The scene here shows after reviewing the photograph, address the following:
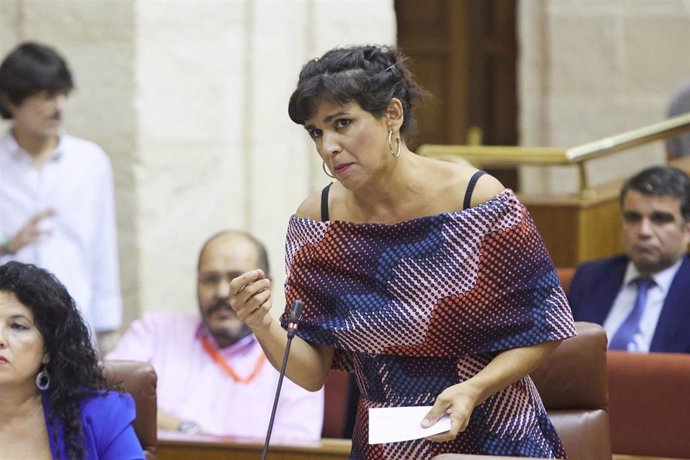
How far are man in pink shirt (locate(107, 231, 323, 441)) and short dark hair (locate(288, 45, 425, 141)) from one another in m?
1.85

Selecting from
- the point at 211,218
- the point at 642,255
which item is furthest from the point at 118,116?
the point at 642,255

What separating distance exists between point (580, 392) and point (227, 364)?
159 centimetres

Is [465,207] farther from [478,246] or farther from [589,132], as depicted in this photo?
[589,132]

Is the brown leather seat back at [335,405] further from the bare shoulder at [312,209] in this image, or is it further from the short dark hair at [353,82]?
the short dark hair at [353,82]

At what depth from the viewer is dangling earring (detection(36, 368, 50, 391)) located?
3142 millimetres

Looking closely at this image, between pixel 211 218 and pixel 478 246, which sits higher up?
pixel 478 246

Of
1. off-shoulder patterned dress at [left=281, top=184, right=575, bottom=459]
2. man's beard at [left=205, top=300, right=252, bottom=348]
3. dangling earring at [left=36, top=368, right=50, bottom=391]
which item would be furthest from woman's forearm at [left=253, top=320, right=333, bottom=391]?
man's beard at [left=205, top=300, right=252, bottom=348]

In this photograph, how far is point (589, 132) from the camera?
7.72 metres

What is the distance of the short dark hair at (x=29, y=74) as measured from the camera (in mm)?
4867

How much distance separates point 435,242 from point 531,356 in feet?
0.91

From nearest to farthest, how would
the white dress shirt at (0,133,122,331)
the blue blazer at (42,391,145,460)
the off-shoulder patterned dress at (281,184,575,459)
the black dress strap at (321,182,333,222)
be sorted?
the off-shoulder patterned dress at (281,184,575,459) < the black dress strap at (321,182,333,222) < the blue blazer at (42,391,145,460) < the white dress shirt at (0,133,122,331)

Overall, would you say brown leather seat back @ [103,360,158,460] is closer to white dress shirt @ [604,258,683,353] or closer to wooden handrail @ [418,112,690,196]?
white dress shirt @ [604,258,683,353]

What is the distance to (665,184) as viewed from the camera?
4.77m

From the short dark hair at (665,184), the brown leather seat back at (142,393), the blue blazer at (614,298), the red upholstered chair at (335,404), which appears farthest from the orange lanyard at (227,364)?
the short dark hair at (665,184)
